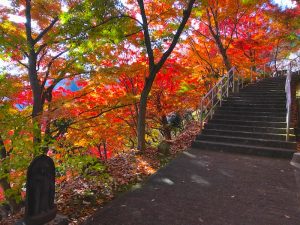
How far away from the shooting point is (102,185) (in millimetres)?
5715

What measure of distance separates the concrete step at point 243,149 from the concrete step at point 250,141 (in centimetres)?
23

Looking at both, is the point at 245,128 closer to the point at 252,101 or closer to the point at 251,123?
the point at 251,123

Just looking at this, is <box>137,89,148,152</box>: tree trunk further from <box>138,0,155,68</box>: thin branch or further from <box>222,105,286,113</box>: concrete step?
<box>222,105,286,113</box>: concrete step

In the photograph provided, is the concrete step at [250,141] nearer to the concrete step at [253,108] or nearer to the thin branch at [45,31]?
the concrete step at [253,108]

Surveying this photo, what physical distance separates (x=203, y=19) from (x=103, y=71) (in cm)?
734

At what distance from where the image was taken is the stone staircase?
772 centimetres

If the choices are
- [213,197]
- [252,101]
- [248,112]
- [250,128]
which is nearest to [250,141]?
[250,128]

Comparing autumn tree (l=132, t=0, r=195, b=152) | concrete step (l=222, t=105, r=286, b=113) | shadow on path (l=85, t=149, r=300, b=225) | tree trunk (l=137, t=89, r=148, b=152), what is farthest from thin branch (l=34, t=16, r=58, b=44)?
concrete step (l=222, t=105, r=286, b=113)

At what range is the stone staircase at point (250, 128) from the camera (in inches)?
304

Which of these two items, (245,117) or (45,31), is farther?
(245,117)

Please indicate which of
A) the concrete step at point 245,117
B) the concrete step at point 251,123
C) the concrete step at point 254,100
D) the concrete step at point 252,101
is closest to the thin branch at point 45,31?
the concrete step at point 251,123

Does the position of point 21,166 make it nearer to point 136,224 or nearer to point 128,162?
point 136,224

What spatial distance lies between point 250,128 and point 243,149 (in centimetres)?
136

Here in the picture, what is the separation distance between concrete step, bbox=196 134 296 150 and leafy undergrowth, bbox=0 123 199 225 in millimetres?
1537
